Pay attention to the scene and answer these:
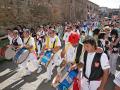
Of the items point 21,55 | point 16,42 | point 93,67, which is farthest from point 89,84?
point 16,42

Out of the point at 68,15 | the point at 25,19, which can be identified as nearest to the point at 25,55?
the point at 25,19

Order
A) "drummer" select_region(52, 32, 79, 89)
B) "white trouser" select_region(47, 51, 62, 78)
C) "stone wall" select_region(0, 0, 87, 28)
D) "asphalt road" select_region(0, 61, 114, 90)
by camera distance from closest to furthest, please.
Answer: "drummer" select_region(52, 32, 79, 89) < "asphalt road" select_region(0, 61, 114, 90) < "white trouser" select_region(47, 51, 62, 78) < "stone wall" select_region(0, 0, 87, 28)

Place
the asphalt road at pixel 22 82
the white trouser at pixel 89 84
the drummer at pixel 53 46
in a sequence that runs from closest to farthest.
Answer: the white trouser at pixel 89 84, the asphalt road at pixel 22 82, the drummer at pixel 53 46

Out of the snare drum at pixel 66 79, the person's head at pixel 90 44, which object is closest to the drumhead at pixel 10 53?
the snare drum at pixel 66 79

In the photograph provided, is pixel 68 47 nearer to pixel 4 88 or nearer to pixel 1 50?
pixel 4 88

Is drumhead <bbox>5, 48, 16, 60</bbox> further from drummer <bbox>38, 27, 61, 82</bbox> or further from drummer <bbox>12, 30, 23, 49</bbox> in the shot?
drummer <bbox>38, 27, 61, 82</bbox>

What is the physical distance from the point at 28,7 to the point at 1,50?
42.7ft

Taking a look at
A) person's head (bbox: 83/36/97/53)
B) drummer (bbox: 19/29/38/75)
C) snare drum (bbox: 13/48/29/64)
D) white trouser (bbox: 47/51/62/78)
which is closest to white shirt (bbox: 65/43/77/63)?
white trouser (bbox: 47/51/62/78)

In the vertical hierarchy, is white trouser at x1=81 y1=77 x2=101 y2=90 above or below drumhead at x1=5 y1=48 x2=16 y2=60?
above

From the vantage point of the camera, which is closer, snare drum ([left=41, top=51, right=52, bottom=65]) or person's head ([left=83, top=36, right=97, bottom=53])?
person's head ([left=83, top=36, right=97, bottom=53])

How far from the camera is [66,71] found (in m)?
6.12

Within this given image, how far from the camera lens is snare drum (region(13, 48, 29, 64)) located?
9577 mm

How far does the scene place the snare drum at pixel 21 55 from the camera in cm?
958

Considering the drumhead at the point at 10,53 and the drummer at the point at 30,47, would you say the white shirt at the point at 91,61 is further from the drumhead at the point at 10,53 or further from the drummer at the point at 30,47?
the drumhead at the point at 10,53
